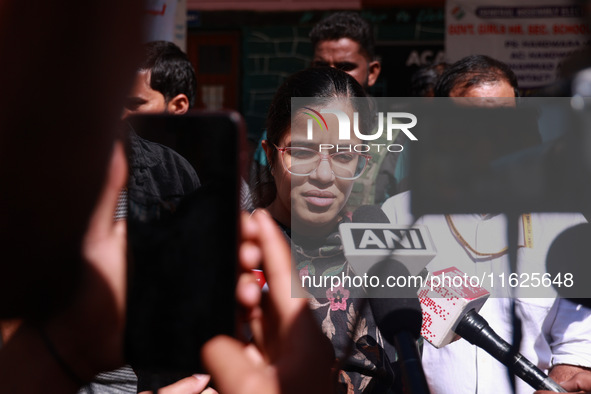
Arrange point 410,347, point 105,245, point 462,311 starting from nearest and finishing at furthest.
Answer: point 105,245
point 410,347
point 462,311

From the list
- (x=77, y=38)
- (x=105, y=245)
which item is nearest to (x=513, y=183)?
(x=105, y=245)

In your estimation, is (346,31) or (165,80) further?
(346,31)

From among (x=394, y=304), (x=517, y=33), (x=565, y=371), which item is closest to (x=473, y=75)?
(x=565, y=371)

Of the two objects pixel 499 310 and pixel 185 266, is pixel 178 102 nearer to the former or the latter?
pixel 499 310

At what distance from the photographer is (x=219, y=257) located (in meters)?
0.62

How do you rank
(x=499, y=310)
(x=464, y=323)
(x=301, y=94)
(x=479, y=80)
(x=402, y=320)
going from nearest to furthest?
(x=402, y=320)
(x=464, y=323)
(x=499, y=310)
(x=301, y=94)
(x=479, y=80)

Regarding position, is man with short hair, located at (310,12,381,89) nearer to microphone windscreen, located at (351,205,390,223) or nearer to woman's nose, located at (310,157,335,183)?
woman's nose, located at (310,157,335,183)

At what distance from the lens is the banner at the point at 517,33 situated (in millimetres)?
5043

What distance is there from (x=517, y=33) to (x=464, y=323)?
4569 mm

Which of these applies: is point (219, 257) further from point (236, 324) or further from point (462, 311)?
point (462, 311)

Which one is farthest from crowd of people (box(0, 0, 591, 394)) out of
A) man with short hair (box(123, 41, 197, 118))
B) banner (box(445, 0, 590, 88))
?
banner (box(445, 0, 590, 88))

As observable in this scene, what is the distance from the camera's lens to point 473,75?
2.51m

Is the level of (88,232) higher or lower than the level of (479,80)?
lower

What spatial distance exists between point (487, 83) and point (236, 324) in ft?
6.95
